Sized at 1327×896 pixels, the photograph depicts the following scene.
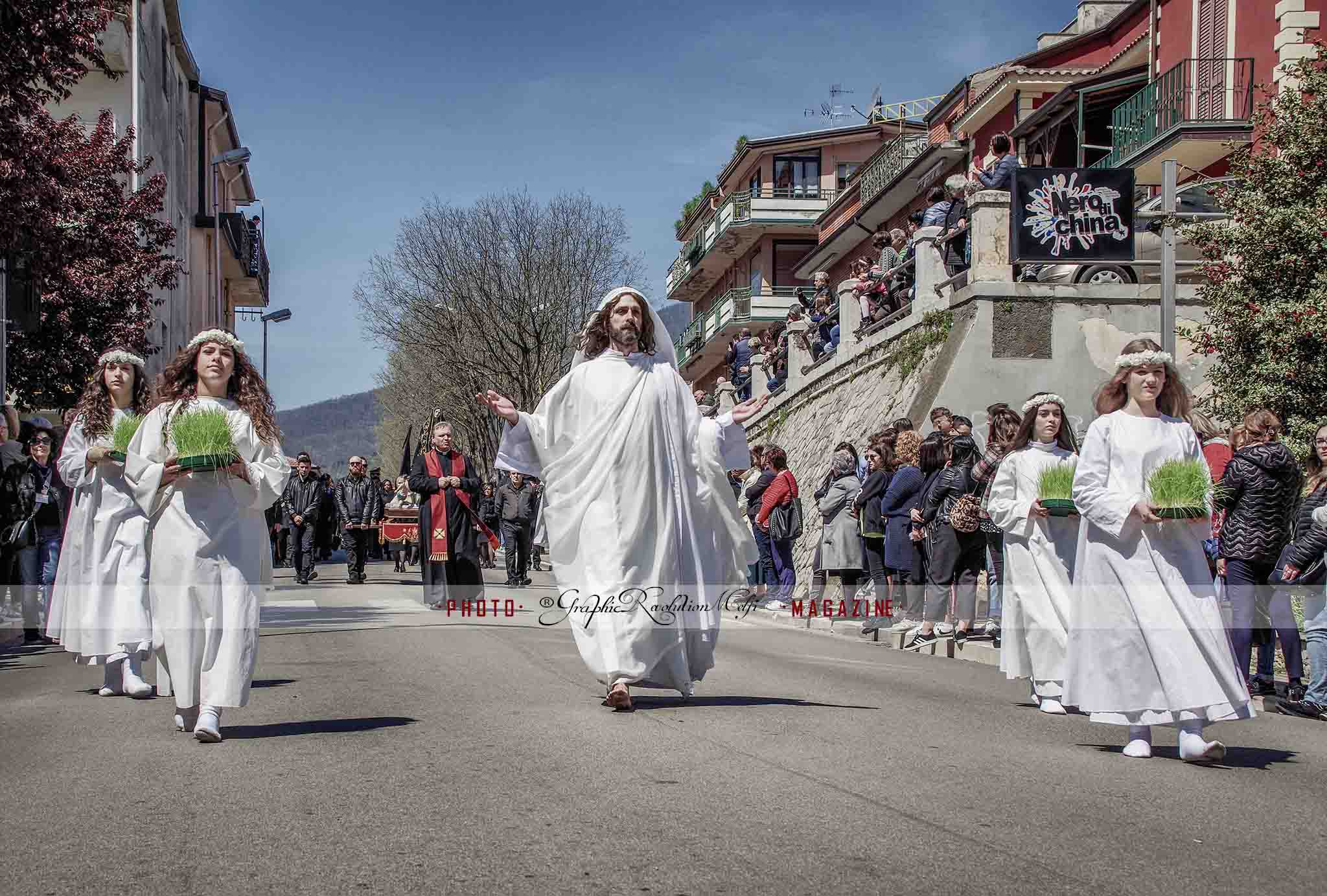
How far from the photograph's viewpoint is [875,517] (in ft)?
51.1

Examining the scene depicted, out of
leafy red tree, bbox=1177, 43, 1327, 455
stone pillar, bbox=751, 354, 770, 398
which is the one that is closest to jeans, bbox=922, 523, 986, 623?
leafy red tree, bbox=1177, 43, 1327, 455

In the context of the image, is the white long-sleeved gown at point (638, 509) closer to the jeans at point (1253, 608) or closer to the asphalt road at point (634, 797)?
the asphalt road at point (634, 797)

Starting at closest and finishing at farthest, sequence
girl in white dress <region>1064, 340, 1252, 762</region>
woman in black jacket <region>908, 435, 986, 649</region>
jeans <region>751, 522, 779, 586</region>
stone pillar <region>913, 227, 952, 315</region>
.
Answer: girl in white dress <region>1064, 340, 1252, 762</region> → woman in black jacket <region>908, 435, 986, 649</region> → jeans <region>751, 522, 779, 586</region> → stone pillar <region>913, 227, 952, 315</region>

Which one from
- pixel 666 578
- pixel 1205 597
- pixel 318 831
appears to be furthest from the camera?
pixel 666 578

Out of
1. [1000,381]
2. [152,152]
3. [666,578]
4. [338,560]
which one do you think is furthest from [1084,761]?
[338,560]

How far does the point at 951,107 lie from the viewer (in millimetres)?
43969

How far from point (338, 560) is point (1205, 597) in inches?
1533

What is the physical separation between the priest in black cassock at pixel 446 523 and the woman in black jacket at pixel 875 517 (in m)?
4.56

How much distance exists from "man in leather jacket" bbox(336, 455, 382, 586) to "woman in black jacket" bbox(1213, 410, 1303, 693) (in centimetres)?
1686

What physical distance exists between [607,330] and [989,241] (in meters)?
13.5

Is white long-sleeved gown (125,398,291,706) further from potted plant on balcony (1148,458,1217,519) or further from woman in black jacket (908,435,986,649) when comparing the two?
woman in black jacket (908,435,986,649)

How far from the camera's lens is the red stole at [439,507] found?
1738cm

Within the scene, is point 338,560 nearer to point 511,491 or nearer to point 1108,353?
point 511,491

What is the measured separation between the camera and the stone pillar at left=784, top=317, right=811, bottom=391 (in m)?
31.4
